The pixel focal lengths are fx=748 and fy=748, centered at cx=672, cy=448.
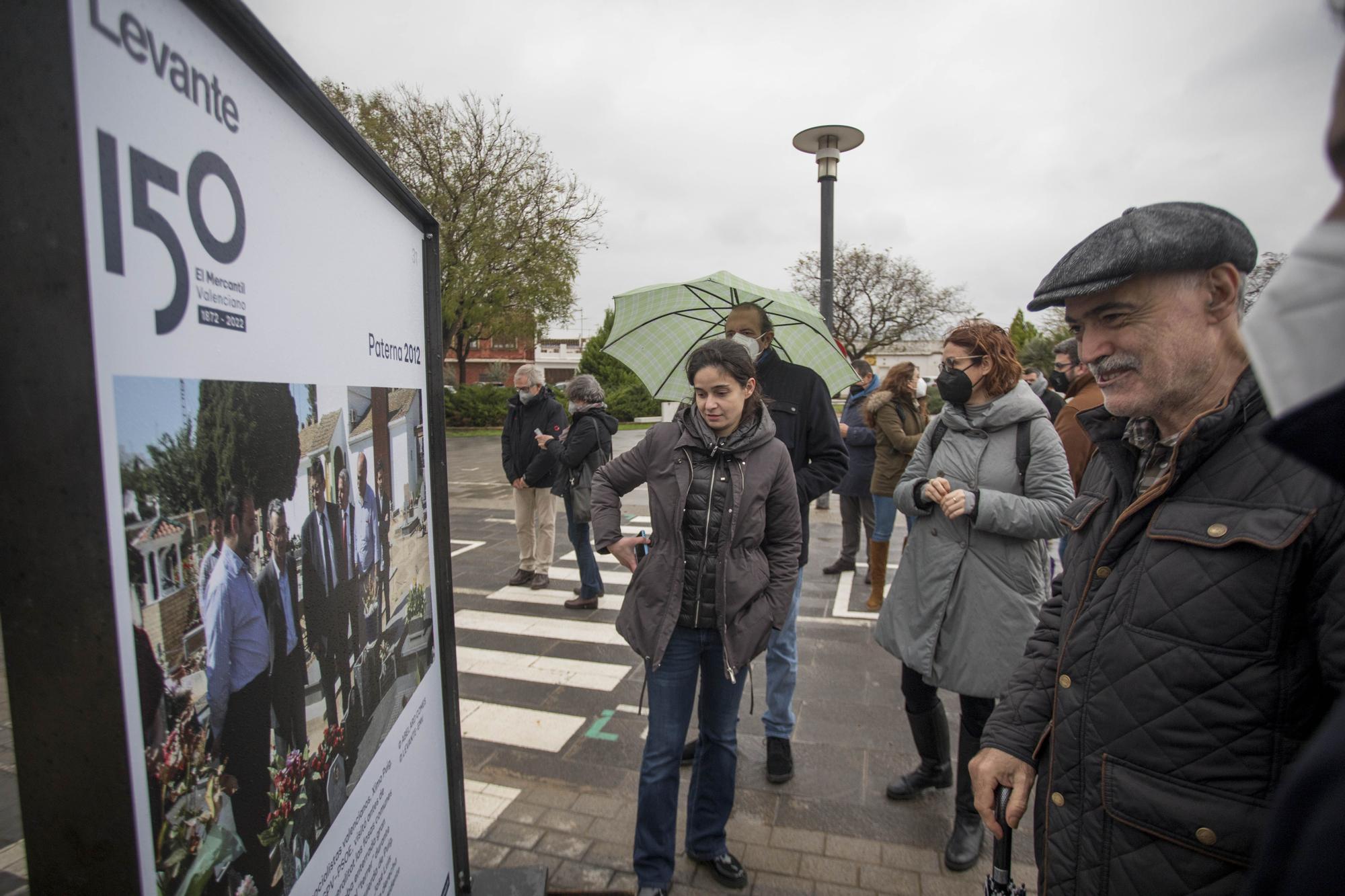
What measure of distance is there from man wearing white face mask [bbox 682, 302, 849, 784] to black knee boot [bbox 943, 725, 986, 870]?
85 cm

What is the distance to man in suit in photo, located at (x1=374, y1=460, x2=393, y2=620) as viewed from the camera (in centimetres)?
171

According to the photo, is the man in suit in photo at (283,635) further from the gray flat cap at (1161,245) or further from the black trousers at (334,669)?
the gray flat cap at (1161,245)

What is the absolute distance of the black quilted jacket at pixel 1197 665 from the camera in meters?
1.28

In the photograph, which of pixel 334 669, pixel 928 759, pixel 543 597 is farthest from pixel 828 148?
pixel 334 669

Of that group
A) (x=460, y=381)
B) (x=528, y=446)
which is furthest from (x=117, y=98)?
(x=460, y=381)

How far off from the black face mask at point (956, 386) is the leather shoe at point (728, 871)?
6.62 ft

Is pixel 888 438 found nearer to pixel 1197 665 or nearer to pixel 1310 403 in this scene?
pixel 1197 665

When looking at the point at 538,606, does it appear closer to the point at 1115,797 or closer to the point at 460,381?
the point at 1115,797

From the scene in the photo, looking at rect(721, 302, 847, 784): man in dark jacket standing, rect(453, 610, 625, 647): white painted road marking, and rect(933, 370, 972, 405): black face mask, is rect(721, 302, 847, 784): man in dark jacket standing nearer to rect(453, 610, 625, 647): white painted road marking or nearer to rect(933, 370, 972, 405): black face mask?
rect(933, 370, 972, 405): black face mask

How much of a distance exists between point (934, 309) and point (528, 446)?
109 ft

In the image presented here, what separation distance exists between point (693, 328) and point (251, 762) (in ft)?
11.8

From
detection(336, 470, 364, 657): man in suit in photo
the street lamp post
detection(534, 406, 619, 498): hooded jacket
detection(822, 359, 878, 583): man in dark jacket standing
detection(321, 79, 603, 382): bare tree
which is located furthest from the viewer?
detection(321, 79, 603, 382): bare tree

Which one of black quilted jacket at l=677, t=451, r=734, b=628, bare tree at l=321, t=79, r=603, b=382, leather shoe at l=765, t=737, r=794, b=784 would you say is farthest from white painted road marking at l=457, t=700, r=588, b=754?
bare tree at l=321, t=79, r=603, b=382

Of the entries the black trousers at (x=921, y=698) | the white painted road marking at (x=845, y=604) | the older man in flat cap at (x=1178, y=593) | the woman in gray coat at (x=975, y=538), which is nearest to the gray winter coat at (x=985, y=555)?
the woman in gray coat at (x=975, y=538)
